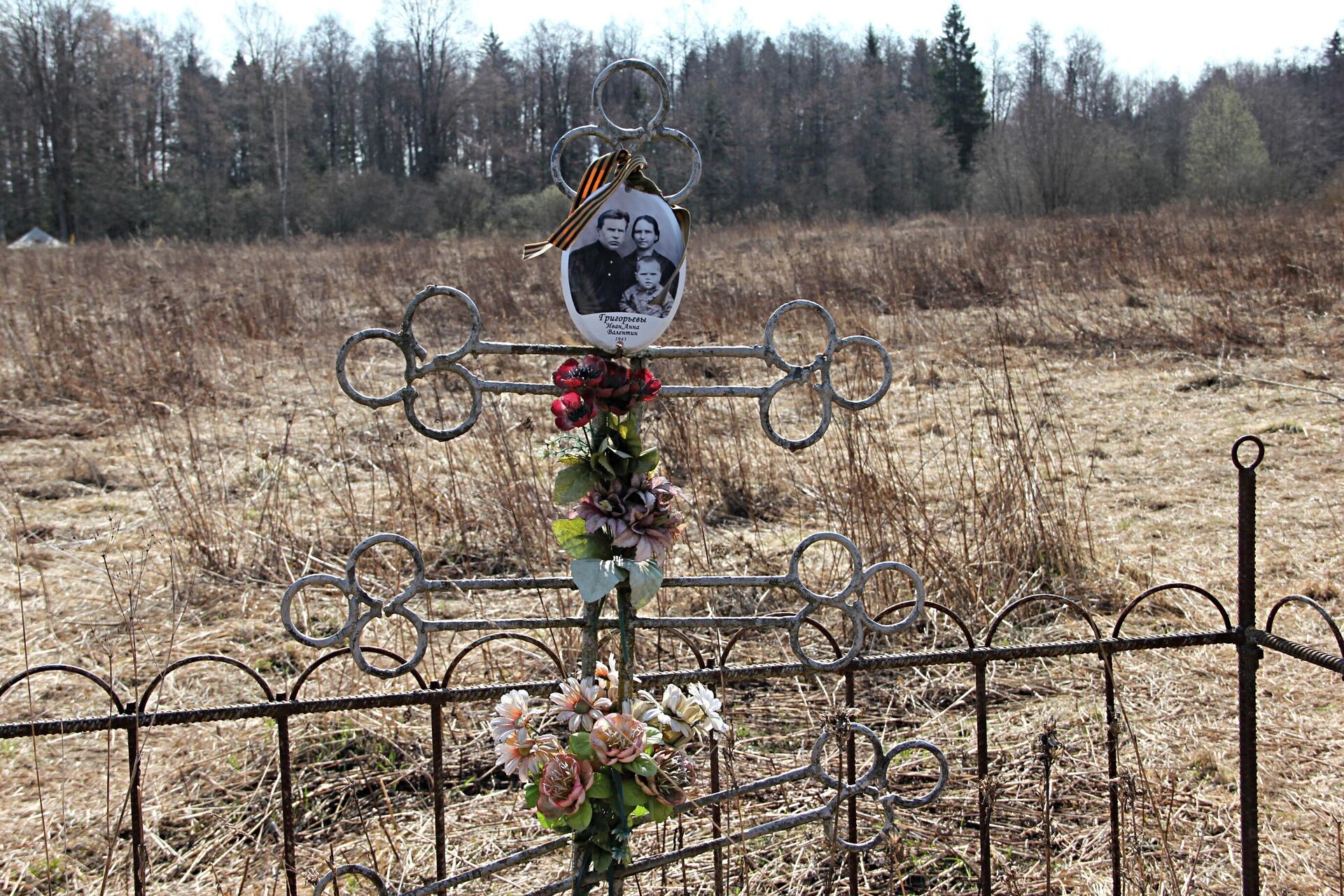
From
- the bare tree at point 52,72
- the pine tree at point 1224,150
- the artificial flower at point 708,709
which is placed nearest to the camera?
the artificial flower at point 708,709

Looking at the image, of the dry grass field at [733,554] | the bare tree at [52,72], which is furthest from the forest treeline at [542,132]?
the dry grass field at [733,554]

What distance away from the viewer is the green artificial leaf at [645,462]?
3.85 feet

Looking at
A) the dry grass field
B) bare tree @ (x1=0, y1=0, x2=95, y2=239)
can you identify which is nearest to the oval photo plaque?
the dry grass field

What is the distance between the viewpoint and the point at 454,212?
93.4 feet

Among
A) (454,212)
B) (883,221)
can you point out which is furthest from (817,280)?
(454,212)

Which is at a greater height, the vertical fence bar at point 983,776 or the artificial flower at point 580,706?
the artificial flower at point 580,706

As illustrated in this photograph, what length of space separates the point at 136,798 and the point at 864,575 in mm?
1028

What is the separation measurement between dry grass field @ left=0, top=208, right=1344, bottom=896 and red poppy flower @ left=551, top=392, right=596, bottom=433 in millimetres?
612

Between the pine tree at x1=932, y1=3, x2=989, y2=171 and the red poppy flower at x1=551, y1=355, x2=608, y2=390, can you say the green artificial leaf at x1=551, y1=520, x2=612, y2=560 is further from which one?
the pine tree at x1=932, y1=3, x2=989, y2=171

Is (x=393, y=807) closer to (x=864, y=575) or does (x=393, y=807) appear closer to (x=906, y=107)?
(x=864, y=575)

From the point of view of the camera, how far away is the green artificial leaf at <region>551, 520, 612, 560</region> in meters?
1.18

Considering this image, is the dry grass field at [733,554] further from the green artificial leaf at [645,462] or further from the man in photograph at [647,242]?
the man in photograph at [647,242]

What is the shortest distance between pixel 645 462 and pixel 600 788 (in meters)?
0.38

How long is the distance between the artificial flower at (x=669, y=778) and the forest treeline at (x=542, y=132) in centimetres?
2015
